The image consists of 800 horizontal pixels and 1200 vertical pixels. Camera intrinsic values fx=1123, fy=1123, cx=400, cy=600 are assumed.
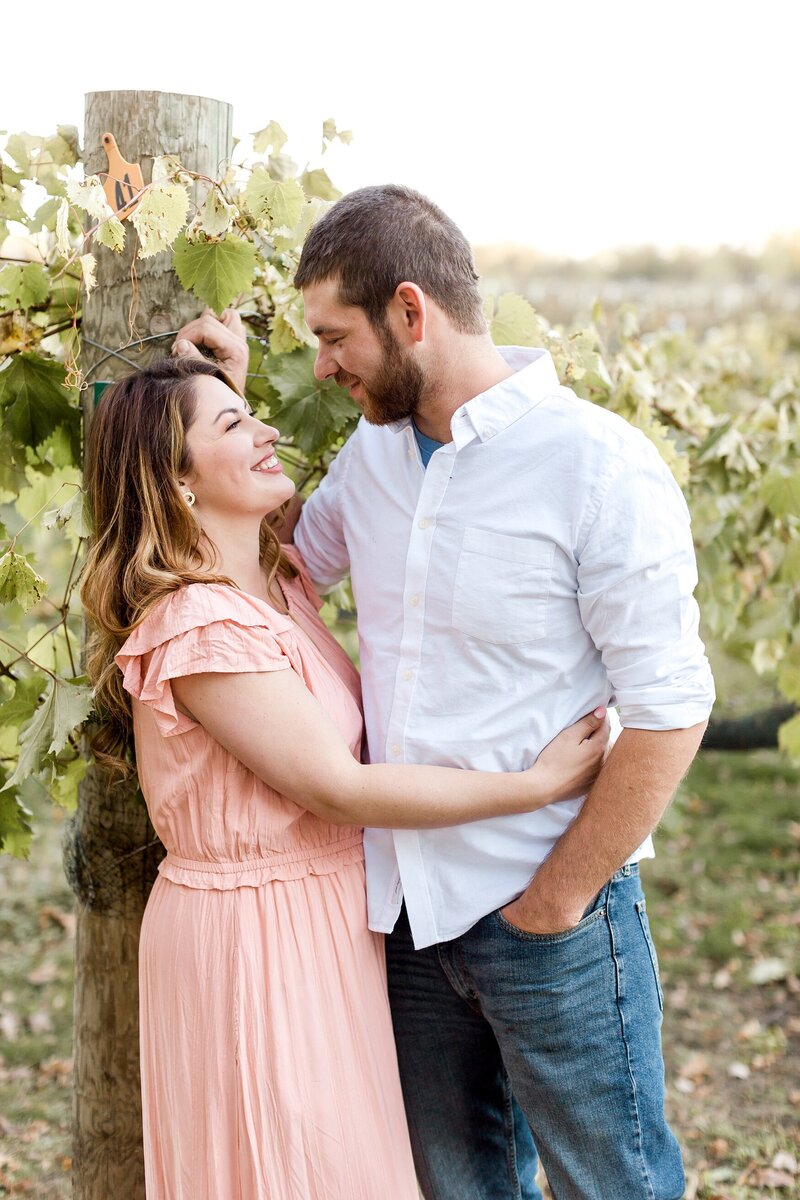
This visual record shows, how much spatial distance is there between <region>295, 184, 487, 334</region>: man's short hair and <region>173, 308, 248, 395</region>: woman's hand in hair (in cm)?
27

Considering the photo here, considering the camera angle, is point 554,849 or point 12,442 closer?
point 554,849

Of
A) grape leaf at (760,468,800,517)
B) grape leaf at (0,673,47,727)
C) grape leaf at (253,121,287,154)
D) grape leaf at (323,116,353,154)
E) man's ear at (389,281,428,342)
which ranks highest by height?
grape leaf at (323,116,353,154)

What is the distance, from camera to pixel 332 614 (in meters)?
3.23

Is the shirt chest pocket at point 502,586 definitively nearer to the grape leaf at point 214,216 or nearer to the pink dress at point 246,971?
the pink dress at point 246,971

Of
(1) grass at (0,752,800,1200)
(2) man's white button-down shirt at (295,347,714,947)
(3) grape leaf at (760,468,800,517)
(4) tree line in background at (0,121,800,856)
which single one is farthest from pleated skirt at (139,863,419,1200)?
(3) grape leaf at (760,468,800,517)

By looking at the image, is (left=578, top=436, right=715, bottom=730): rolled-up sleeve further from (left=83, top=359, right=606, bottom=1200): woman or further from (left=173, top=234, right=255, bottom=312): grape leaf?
(left=173, top=234, right=255, bottom=312): grape leaf

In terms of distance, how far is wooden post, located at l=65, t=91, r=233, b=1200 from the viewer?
7.31 feet

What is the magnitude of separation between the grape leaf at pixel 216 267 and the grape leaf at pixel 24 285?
13.3 inches

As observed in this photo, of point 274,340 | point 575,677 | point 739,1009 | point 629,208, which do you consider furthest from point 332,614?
point 629,208

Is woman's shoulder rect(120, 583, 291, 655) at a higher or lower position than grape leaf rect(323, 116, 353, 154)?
lower

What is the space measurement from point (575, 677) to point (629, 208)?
79.9 ft

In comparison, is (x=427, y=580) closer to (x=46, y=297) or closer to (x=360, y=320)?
(x=360, y=320)

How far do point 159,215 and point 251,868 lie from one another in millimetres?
1193

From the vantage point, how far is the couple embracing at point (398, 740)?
78.1 inches
